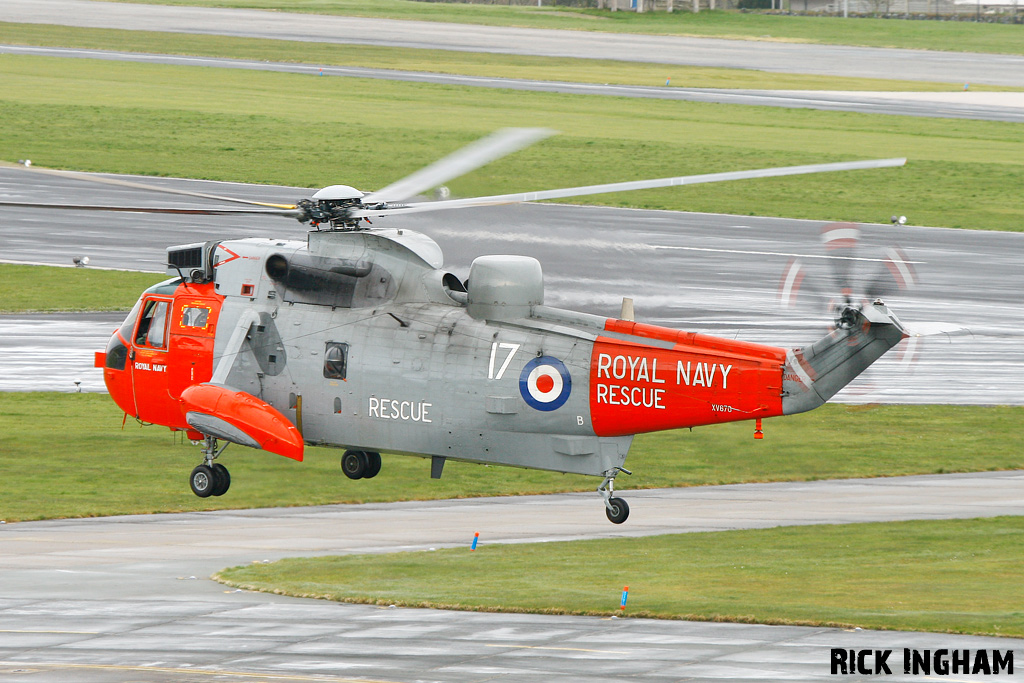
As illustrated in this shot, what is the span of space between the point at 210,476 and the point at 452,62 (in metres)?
92.3

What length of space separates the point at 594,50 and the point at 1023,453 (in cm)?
8642

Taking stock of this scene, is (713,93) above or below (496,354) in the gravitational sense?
above

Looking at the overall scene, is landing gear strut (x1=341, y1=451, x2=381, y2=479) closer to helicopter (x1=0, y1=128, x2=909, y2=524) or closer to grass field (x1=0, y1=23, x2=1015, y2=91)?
helicopter (x1=0, y1=128, x2=909, y2=524)

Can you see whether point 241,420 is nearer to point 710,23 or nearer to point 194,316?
point 194,316

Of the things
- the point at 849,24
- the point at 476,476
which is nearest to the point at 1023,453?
the point at 476,476

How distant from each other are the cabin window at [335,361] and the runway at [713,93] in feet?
255

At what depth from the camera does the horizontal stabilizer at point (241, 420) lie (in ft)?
90.1

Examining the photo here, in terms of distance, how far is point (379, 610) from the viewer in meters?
36.8

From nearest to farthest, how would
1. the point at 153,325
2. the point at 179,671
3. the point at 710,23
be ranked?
the point at 153,325
the point at 179,671
the point at 710,23

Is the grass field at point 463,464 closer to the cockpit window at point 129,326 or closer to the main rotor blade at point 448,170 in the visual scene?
the cockpit window at point 129,326

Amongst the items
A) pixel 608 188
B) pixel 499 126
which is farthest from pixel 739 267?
pixel 608 188

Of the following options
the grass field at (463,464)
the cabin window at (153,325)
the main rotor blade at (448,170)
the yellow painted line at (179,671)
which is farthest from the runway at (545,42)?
the main rotor blade at (448,170)

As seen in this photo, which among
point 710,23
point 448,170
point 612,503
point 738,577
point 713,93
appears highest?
point 710,23

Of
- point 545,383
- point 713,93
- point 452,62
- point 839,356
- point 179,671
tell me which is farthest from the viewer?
point 452,62
